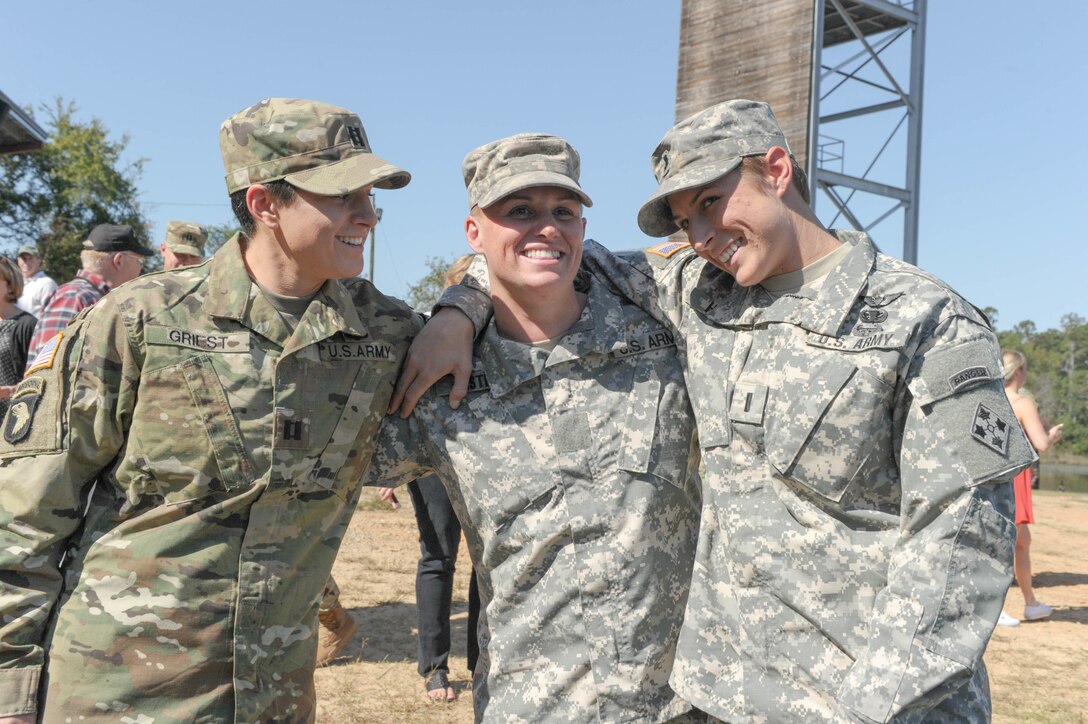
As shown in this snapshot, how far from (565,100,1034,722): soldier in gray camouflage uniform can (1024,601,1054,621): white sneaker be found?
20.9 ft

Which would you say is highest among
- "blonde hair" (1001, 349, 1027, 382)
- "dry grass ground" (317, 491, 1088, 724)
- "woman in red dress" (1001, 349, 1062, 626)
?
"blonde hair" (1001, 349, 1027, 382)

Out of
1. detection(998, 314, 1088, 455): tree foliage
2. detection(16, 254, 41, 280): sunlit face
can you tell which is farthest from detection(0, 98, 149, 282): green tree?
detection(998, 314, 1088, 455): tree foliage

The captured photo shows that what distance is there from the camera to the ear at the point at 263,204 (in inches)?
96.8

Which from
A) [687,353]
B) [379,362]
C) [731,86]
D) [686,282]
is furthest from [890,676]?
[731,86]

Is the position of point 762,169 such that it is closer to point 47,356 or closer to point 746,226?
point 746,226

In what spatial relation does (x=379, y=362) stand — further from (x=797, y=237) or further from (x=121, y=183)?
(x=121, y=183)

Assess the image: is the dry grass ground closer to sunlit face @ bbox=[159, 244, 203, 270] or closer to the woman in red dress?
the woman in red dress

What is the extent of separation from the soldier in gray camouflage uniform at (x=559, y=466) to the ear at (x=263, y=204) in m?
0.58

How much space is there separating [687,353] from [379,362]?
0.90 metres

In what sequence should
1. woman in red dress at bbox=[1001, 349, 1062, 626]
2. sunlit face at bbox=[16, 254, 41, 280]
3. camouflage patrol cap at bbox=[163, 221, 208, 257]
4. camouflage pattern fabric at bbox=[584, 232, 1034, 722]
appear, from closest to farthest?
camouflage pattern fabric at bbox=[584, 232, 1034, 722], camouflage patrol cap at bbox=[163, 221, 208, 257], woman in red dress at bbox=[1001, 349, 1062, 626], sunlit face at bbox=[16, 254, 41, 280]

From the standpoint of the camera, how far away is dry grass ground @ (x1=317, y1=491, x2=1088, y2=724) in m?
5.03

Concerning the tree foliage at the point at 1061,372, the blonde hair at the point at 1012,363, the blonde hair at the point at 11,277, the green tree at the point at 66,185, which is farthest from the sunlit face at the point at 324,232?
the tree foliage at the point at 1061,372

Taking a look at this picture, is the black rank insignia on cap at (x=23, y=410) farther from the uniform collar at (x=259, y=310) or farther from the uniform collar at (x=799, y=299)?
the uniform collar at (x=799, y=299)

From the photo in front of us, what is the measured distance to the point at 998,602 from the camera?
1927 millimetres
